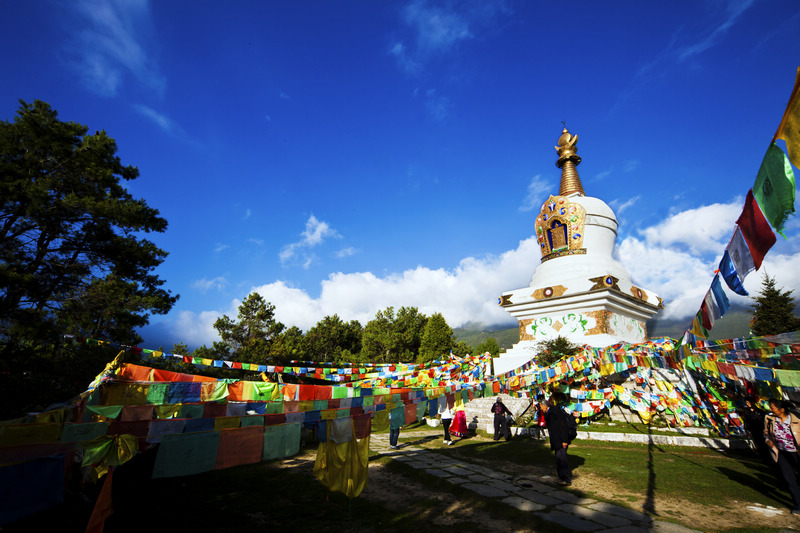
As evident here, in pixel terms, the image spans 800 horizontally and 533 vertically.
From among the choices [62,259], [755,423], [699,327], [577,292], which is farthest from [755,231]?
[62,259]

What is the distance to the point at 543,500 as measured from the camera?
18.8 feet

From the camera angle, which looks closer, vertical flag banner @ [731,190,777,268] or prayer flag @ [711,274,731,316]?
vertical flag banner @ [731,190,777,268]

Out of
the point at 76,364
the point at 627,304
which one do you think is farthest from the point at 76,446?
the point at 627,304

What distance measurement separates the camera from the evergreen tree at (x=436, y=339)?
2995 cm

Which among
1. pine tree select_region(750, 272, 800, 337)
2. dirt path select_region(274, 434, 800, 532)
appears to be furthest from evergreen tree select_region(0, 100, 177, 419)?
pine tree select_region(750, 272, 800, 337)

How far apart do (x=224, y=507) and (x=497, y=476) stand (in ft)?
15.7

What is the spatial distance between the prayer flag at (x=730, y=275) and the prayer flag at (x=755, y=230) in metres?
0.60

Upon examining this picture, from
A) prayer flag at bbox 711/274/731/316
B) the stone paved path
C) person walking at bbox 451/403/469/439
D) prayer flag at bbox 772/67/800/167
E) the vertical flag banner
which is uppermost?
prayer flag at bbox 772/67/800/167

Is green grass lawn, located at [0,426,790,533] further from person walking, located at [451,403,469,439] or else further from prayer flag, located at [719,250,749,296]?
prayer flag, located at [719,250,749,296]

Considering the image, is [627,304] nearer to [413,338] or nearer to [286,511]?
[286,511]

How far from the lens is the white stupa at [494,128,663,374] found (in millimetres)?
15922

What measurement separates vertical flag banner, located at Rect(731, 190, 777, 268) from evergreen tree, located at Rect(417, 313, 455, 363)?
26.2 m

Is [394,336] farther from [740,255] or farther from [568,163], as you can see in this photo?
[740,255]

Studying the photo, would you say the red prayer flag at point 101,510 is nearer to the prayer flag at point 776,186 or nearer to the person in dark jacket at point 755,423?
the prayer flag at point 776,186
